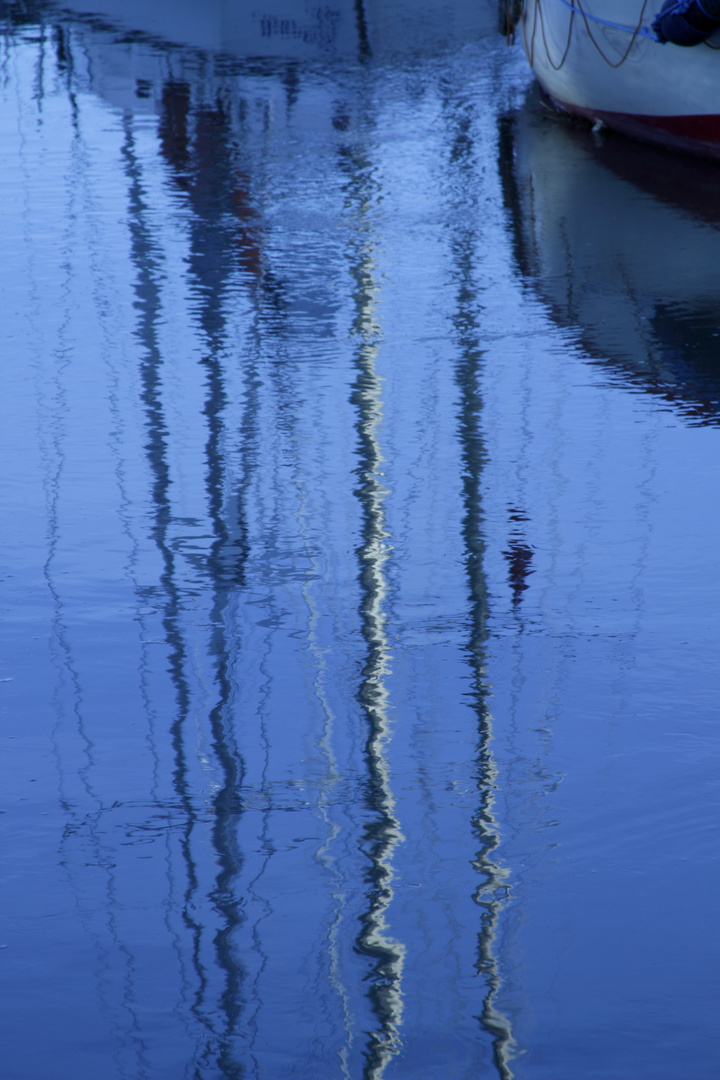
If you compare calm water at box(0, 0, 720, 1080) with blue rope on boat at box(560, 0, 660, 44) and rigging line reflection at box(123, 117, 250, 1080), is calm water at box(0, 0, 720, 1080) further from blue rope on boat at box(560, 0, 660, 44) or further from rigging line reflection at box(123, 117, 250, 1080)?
blue rope on boat at box(560, 0, 660, 44)

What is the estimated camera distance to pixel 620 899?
2.68 meters

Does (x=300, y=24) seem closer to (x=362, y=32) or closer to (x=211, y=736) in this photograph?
(x=362, y=32)

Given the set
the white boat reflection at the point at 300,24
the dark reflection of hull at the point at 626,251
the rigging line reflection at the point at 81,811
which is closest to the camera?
the rigging line reflection at the point at 81,811

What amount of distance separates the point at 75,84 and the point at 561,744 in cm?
1116

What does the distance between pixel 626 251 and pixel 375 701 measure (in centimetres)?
478

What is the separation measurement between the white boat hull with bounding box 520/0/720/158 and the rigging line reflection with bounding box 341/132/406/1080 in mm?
4267

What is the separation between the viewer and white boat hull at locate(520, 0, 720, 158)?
963cm

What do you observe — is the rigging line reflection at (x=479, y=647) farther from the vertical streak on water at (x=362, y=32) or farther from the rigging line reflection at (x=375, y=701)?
the vertical streak on water at (x=362, y=32)

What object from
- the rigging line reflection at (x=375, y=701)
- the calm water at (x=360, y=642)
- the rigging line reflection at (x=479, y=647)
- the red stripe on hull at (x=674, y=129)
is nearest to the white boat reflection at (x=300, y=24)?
the red stripe on hull at (x=674, y=129)

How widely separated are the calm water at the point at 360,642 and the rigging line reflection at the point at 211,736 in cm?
1

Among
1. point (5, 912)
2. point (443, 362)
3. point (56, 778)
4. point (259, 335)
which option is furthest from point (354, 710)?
point (259, 335)

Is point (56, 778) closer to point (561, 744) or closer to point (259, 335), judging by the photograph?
point (561, 744)

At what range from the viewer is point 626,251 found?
7.42 meters

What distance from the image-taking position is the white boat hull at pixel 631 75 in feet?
31.6
